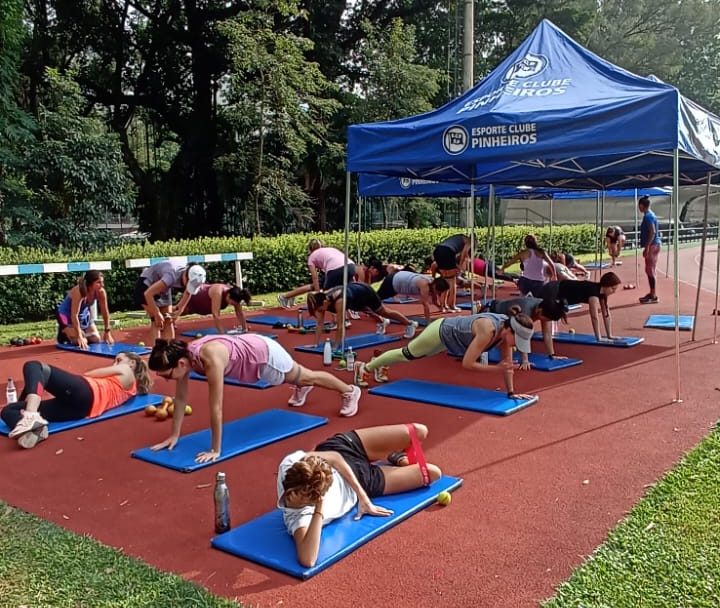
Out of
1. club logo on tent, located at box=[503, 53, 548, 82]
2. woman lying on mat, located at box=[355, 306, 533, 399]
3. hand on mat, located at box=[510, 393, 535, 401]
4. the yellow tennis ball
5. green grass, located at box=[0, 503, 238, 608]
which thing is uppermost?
club logo on tent, located at box=[503, 53, 548, 82]

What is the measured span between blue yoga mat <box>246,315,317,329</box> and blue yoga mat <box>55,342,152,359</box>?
8.27 feet

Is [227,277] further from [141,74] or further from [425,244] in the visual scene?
[141,74]

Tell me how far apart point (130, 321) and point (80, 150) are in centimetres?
591

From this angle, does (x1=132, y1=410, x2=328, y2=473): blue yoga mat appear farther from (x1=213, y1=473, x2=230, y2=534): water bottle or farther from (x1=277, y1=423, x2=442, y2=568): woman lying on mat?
(x1=277, y1=423, x2=442, y2=568): woman lying on mat

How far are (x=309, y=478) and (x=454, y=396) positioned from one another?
3.46 m

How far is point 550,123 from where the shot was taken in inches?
260

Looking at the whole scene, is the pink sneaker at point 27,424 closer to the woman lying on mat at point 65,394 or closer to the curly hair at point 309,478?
the woman lying on mat at point 65,394

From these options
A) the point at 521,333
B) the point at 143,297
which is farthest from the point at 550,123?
the point at 143,297

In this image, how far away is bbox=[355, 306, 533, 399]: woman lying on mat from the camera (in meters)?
6.11

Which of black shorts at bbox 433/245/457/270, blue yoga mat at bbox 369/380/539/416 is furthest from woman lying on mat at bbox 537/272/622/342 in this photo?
black shorts at bbox 433/245/457/270

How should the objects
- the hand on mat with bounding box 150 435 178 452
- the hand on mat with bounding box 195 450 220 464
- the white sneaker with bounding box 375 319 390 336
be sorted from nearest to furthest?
the hand on mat with bounding box 195 450 220 464 < the hand on mat with bounding box 150 435 178 452 < the white sneaker with bounding box 375 319 390 336

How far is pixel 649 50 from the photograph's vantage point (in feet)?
122

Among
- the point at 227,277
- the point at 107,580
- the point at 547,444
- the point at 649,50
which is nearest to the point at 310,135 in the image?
the point at 227,277

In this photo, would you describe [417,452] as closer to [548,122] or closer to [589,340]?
[548,122]
